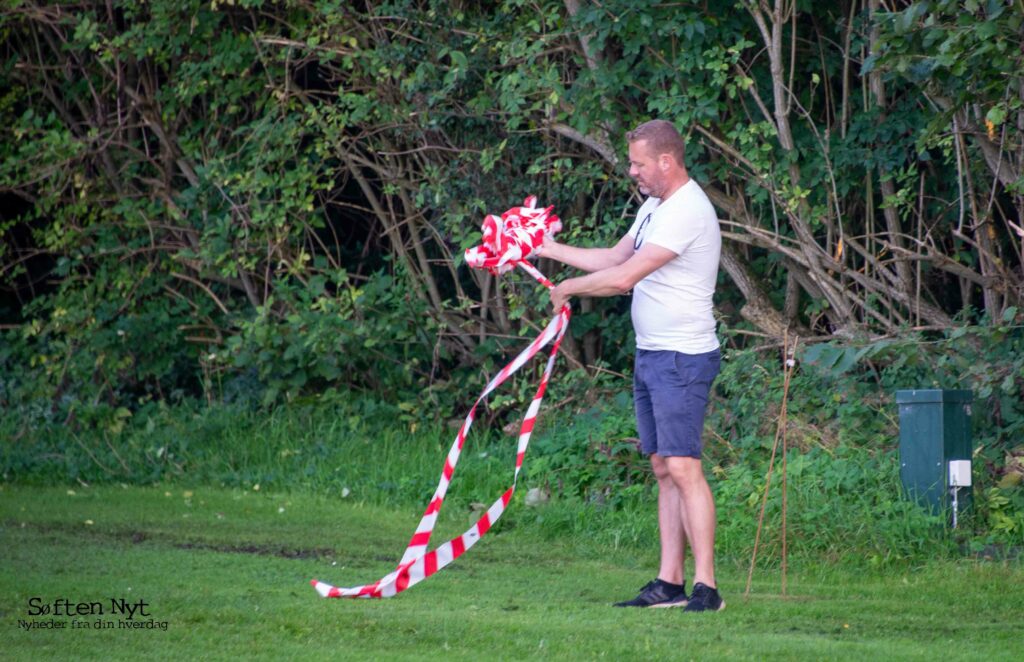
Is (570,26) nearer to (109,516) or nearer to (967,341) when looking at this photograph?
(967,341)

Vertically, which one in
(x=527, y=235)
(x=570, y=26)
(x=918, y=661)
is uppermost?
(x=570, y=26)

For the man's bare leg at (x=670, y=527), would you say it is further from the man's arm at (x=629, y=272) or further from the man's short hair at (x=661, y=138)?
the man's short hair at (x=661, y=138)

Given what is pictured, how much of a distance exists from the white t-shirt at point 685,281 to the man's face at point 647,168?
0.26 ft

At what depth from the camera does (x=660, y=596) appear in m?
5.48

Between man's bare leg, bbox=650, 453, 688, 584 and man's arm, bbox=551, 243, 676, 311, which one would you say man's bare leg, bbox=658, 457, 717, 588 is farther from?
man's arm, bbox=551, 243, 676, 311

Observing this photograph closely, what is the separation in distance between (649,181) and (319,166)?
18.2 feet

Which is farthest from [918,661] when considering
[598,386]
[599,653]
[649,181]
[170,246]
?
[170,246]

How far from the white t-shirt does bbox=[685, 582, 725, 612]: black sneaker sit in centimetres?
98

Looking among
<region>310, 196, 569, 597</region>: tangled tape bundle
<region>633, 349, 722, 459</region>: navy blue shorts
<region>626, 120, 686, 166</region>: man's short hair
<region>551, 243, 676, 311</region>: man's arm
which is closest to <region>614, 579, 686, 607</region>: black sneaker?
<region>633, 349, 722, 459</region>: navy blue shorts

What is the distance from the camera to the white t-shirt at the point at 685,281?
210 inches

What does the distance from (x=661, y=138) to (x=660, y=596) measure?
1.93 metres

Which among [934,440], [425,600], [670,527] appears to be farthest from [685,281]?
[934,440]

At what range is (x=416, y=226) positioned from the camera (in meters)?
10.8

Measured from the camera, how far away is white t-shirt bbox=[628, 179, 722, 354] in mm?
5336
